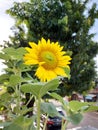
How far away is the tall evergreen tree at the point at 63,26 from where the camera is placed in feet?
19.2

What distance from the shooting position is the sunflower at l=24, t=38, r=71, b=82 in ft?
1.42

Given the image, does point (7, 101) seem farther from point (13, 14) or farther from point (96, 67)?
point (96, 67)

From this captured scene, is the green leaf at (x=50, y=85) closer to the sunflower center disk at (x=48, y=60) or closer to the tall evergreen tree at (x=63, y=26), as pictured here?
the sunflower center disk at (x=48, y=60)

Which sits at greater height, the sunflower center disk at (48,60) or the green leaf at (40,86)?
the sunflower center disk at (48,60)

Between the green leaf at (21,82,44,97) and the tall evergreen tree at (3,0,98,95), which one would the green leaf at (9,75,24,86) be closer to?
the green leaf at (21,82,44,97)

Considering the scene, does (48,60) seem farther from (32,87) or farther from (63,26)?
(63,26)

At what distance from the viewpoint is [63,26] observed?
19.0 feet

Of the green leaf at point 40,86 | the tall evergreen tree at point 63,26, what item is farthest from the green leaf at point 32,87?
the tall evergreen tree at point 63,26

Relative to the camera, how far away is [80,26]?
6.12 m

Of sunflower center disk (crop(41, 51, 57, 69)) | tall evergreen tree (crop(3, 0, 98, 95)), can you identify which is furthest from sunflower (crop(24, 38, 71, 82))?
tall evergreen tree (crop(3, 0, 98, 95))

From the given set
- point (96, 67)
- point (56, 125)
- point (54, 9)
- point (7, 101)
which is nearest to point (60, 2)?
point (54, 9)

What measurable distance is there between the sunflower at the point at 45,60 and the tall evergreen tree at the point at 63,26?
5224 mm

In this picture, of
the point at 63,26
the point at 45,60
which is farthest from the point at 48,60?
the point at 63,26

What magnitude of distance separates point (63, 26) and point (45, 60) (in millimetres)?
5416
